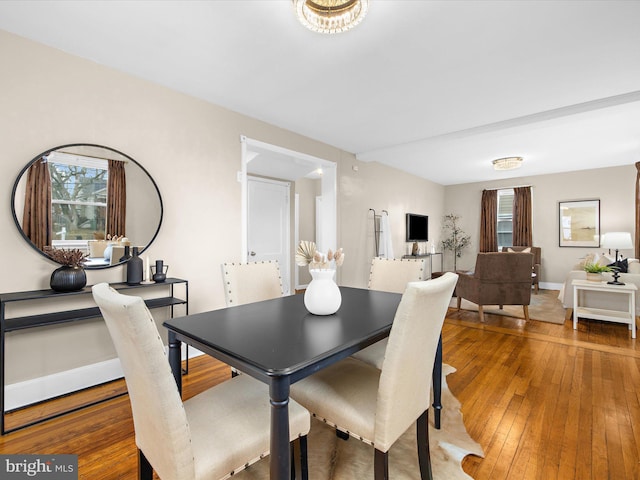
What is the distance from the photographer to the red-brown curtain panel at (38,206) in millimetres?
2107

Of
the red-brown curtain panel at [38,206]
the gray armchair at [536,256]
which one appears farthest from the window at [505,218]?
the red-brown curtain panel at [38,206]

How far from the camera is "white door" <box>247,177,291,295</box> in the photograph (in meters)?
5.12

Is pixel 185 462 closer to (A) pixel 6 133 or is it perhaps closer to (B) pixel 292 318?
(B) pixel 292 318

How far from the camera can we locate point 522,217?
704cm

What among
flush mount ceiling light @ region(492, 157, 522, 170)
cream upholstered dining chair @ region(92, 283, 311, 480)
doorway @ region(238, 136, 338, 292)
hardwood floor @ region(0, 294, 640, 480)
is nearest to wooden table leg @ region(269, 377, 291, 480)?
cream upholstered dining chair @ region(92, 283, 311, 480)

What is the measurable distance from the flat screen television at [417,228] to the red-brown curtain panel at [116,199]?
530 centimetres

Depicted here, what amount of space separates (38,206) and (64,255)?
0.38 meters

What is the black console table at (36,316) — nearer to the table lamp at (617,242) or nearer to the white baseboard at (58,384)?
the white baseboard at (58,384)

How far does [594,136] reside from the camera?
167 inches

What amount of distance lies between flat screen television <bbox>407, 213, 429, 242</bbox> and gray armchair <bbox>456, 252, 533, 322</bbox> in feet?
8.27

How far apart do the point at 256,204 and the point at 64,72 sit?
312 centimetres

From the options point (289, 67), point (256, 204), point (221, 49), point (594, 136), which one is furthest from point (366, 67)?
point (594, 136)

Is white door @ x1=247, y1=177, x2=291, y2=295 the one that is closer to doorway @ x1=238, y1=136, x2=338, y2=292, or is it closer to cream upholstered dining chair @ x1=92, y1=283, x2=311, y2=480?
doorway @ x1=238, y1=136, x2=338, y2=292

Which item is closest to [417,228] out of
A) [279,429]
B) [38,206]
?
[38,206]
